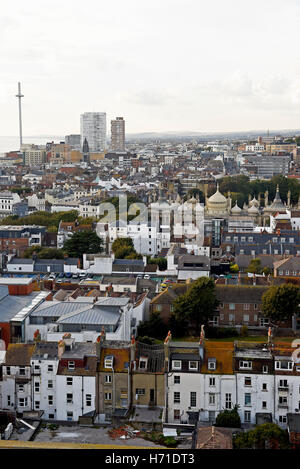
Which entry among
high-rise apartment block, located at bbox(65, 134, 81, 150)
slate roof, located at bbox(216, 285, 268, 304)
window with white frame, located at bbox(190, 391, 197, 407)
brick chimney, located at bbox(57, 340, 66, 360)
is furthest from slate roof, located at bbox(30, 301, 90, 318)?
high-rise apartment block, located at bbox(65, 134, 81, 150)

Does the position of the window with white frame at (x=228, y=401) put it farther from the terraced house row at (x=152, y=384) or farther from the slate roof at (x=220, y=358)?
the slate roof at (x=220, y=358)

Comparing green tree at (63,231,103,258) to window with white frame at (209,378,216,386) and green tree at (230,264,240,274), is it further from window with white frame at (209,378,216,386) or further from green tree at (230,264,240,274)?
window with white frame at (209,378,216,386)

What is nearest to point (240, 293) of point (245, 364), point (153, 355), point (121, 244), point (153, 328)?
point (153, 328)

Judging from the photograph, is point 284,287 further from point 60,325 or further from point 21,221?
point 21,221

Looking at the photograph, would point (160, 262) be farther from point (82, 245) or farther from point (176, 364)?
point (176, 364)

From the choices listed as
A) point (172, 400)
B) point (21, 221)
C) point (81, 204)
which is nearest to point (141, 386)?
point (172, 400)

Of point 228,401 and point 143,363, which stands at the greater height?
point 143,363

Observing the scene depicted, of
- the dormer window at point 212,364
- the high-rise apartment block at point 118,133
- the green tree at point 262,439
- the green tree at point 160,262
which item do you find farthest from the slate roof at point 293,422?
the high-rise apartment block at point 118,133

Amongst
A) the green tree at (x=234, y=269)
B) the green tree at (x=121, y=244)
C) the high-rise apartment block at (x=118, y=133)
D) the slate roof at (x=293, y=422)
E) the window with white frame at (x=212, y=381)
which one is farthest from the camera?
the high-rise apartment block at (x=118, y=133)
